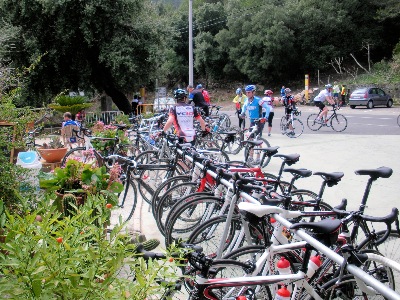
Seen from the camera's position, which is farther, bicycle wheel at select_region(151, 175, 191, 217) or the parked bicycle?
the parked bicycle

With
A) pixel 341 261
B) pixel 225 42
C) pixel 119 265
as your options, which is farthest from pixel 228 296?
pixel 225 42

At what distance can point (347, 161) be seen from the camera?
10625mm

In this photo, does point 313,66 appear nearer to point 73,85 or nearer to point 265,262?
point 73,85

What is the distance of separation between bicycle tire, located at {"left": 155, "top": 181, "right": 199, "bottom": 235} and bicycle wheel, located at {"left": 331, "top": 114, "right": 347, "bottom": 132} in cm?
1291

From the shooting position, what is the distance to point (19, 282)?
1.63m

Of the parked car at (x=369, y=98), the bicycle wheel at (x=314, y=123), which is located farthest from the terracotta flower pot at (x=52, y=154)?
the parked car at (x=369, y=98)

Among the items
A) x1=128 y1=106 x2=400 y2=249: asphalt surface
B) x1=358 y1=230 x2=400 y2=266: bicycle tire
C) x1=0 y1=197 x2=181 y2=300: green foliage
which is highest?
x1=0 y1=197 x2=181 y2=300: green foliage

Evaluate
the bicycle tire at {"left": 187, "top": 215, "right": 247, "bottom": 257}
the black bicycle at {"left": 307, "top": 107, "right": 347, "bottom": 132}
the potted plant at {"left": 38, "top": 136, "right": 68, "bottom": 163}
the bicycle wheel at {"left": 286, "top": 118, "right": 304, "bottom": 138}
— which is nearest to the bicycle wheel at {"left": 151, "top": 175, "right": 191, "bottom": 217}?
the bicycle tire at {"left": 187, "top": 215, "right": 247, "bottom": 257}

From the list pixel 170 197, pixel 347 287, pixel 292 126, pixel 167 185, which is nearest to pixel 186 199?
pixel 170 197

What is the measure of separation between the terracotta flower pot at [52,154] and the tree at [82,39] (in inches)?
433

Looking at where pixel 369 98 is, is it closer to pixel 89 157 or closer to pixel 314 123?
pixel 314 123

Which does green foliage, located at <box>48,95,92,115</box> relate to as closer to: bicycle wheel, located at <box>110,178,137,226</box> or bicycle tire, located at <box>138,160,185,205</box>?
bicycle tire, located at <box>138,160,185,205</box>

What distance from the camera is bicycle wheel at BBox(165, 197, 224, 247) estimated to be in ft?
15.1

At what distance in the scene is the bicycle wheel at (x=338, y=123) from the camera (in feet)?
56.2
